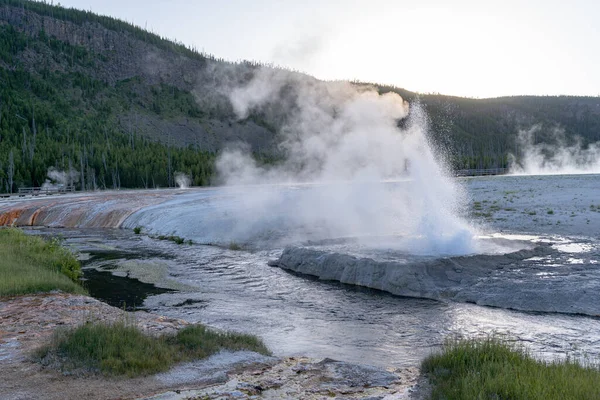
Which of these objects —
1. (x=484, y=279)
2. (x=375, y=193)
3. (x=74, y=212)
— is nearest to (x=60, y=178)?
(x=74, y=212)

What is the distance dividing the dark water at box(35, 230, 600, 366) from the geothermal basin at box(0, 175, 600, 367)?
0.04m

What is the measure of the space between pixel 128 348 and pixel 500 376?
5.11 meters

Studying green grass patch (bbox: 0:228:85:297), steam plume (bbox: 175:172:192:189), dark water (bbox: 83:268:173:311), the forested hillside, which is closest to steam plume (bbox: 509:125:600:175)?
the forested hillside

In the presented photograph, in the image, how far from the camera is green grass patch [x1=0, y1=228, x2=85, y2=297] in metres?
12.7

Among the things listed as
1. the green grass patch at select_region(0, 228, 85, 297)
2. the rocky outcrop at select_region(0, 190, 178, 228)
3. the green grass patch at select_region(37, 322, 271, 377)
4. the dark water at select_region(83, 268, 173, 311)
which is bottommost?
the dark water at select_region(83, 268, 173, 311)

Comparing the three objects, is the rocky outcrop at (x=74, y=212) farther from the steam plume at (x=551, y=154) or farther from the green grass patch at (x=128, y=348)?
the steam plume at (x=551, y=154)

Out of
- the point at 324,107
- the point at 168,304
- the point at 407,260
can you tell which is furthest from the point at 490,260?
the point at 324,107

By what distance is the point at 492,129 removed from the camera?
17375 cm

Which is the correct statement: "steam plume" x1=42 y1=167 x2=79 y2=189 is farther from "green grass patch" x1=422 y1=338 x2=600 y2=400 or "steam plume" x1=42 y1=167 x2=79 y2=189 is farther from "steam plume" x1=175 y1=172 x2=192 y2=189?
"green grass patch" x1=422 y1=338 x2=600 y2=400

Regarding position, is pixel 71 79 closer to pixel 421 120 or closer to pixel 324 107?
pixel 324 107

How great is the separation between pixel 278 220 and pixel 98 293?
13399 mm

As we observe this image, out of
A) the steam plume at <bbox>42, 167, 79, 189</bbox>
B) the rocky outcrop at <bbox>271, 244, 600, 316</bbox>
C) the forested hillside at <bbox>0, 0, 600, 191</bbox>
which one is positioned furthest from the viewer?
the forested hillside at <bbox>0, 0, 600, 191</bbox>

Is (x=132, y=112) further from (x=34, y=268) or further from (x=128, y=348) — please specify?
(x=128, y=348)

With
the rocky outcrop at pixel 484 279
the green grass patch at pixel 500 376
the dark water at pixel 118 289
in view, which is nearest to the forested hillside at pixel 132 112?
the dark water at pixel 118 289
